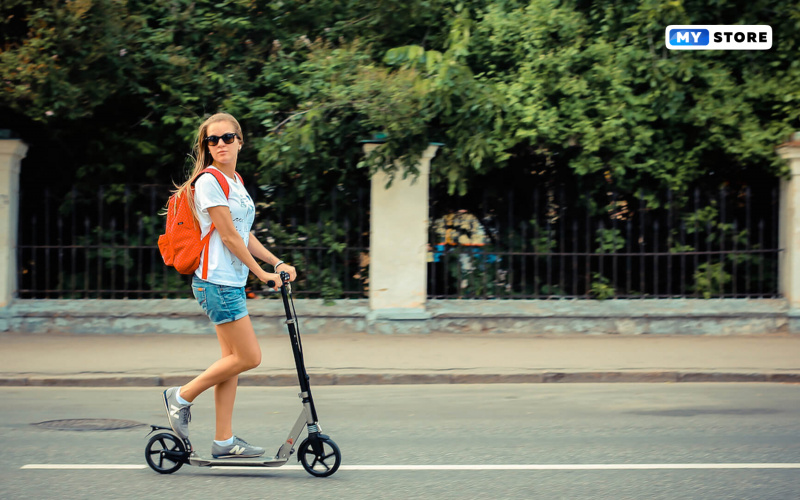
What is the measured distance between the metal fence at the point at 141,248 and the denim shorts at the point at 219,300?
20.5 ft

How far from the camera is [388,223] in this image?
11078 millimetres

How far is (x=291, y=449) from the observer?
16.2 feet

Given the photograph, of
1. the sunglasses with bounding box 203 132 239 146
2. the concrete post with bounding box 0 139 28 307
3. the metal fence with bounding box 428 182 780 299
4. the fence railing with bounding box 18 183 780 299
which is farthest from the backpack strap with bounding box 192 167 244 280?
the concrete post with bounding box 0 139 28 307

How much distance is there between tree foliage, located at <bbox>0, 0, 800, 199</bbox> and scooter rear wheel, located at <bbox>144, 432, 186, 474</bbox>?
5553 millimetres

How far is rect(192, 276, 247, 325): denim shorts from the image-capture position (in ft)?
15.9

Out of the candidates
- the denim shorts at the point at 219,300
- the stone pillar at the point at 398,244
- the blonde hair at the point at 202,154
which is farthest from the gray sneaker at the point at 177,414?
the stone pillar at the point at 398,244

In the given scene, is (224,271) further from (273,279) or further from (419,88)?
(419,88)

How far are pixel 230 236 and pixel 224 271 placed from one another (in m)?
0.21

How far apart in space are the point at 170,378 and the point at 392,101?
3893 millimetres

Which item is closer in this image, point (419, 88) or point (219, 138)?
point (219, 138)

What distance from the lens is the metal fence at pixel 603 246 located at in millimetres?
11398

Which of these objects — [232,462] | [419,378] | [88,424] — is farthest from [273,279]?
[419,378]

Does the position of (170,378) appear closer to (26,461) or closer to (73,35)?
(26,461)

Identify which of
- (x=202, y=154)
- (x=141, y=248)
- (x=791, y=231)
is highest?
(x=202, y=154)
